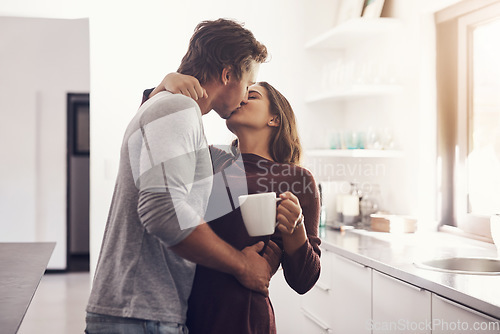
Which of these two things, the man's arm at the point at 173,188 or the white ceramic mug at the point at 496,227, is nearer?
the man's arm at the point at 173,188

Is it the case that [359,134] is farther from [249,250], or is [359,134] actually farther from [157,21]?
[249,250]

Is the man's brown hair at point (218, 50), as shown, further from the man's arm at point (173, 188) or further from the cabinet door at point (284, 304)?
the cabinet door at point (284, 304)

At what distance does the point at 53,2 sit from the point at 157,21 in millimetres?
603

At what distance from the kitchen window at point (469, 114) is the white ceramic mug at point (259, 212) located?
167cm

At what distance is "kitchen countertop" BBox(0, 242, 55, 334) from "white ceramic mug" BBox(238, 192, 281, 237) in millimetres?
498

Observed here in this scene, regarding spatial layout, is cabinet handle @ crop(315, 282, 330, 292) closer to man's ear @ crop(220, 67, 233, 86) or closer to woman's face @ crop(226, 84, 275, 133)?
woman's face @ crop(226, 84, 275, 133)

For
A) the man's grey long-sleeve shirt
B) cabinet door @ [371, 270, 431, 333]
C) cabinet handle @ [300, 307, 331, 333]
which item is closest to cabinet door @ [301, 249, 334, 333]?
cabinet handle @ [300, 307, 331, 333]

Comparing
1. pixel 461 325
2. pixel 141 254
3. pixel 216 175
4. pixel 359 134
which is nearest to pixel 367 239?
pixel 359 134

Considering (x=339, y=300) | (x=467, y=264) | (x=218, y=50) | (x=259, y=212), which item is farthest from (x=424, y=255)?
(x=218, y=50)

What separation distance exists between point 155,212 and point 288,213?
0.95 feet

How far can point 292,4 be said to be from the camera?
3529 mm

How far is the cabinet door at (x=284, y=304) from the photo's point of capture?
3.05 m

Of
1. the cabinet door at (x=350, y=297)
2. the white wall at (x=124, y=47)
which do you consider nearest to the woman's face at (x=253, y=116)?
the cabinet door at (x=350, y=297)

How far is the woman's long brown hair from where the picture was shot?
142 cm
